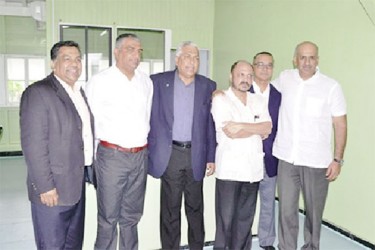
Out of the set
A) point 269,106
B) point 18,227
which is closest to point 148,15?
point 18,227

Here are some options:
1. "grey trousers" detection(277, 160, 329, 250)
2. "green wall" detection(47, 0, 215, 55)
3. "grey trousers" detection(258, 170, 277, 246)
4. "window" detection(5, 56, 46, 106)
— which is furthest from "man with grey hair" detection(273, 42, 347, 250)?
"window" detection(5, 56, 46, 106)

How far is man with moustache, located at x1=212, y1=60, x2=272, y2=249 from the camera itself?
8.50 ft

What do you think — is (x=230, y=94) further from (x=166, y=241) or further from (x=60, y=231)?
(x=60, y=231)

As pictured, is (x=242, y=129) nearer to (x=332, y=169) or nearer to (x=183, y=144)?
(x=183, y=144)

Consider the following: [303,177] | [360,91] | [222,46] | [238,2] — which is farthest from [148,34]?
[303,177]

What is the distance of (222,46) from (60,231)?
18.3 ft

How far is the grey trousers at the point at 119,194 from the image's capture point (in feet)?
8.50

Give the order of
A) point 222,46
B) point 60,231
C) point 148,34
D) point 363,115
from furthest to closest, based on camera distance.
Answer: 1. point 148,34
2. point 222,46
3. point 363,115
4. point 60,231

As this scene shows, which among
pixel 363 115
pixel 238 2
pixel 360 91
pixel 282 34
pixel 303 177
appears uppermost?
pixel 238 2

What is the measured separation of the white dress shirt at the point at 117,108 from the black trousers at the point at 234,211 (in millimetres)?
722

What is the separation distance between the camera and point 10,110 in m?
8.66

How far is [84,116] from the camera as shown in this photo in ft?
7.68

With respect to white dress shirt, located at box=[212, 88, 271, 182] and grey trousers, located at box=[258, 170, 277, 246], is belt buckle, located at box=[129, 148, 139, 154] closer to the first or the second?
white dress shirt, located at box=[212, 88, 271, 182]

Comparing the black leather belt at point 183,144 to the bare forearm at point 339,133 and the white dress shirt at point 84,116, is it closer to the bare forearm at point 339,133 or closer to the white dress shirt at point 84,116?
the white dress shirt at point 84,116
